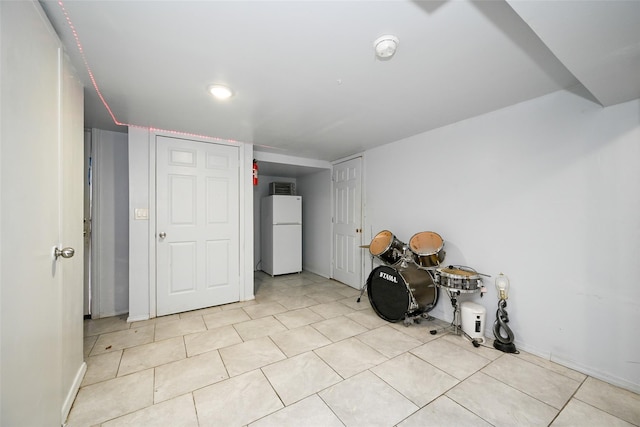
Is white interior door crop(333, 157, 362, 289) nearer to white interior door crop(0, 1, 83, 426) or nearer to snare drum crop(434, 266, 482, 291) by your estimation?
snare drum crop(434, 266, 482, 291)

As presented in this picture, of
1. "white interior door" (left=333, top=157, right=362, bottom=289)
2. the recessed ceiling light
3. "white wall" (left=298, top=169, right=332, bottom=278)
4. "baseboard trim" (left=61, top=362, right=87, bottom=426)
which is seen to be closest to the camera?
"baseboard trim" (left=61, top=362, right=87, bottom=426)

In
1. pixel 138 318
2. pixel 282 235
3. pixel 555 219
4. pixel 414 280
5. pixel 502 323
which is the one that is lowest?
pixel 138 318

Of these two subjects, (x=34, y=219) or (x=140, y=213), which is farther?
(x=140, y=213)

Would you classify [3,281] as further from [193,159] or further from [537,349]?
[537,349]

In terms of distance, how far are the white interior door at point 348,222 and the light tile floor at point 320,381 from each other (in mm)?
1403

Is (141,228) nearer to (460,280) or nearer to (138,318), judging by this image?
(138,318)

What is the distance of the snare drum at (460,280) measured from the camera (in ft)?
7.07

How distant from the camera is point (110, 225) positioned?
2.89 metres

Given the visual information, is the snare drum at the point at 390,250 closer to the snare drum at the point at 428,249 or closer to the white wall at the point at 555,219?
the snare drum at the point at 428,249

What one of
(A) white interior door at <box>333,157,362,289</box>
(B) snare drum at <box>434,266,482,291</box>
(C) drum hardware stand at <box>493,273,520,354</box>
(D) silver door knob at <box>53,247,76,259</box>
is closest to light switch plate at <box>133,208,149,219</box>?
(D) silver door knob at <box>53,247,76,259</box>

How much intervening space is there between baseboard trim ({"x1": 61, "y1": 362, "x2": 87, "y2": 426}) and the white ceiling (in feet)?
6.84

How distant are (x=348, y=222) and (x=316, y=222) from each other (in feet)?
3.34

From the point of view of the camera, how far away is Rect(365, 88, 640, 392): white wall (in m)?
1.68

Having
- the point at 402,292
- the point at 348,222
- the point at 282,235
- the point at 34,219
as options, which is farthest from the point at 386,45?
the point at 282,235
